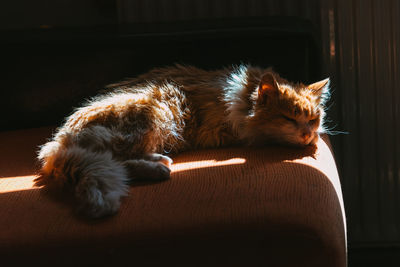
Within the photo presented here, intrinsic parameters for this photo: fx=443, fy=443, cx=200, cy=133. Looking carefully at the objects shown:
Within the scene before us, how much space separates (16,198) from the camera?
4.37 feet

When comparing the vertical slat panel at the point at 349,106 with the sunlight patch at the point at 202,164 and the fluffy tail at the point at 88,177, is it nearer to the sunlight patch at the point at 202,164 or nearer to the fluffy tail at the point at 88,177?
the sunlight patch at the point at 202,164

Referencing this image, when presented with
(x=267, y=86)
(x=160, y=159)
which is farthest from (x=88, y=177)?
(x=267, y=86)

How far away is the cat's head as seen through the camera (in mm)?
1651

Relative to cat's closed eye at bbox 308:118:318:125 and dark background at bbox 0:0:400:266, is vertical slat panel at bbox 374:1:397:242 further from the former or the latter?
cat's closed eye at bbox 308:118:318:125

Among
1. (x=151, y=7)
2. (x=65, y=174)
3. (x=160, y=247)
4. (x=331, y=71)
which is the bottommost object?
(x=160, y=247)

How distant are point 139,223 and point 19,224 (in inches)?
12.8

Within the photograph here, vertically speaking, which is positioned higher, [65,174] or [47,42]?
[47,42]

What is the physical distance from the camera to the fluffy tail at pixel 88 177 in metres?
1.20

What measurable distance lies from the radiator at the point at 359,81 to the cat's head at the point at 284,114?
66cm

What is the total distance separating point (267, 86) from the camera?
5.49ft

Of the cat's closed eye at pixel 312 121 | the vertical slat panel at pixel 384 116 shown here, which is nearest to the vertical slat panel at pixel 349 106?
the vertical slat panel at pixel 384 116

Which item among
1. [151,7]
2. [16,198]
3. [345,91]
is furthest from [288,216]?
[151,7]

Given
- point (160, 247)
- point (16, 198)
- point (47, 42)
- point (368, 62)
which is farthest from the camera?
point (368, 62)

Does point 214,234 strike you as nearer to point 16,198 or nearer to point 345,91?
point 16,198
